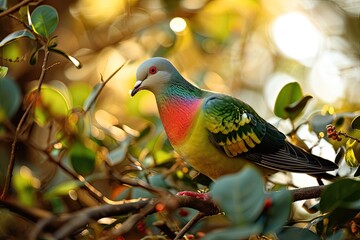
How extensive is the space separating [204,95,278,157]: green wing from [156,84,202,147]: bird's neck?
0.03m

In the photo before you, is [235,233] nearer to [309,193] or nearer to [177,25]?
[309,193]

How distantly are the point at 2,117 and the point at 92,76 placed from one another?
1566mm

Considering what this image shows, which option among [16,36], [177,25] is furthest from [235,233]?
[177,25]

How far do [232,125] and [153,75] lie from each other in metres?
0.20

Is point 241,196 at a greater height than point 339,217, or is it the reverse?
point 241,196

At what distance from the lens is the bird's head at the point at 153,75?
1339 mm

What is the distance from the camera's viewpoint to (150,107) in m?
2.32

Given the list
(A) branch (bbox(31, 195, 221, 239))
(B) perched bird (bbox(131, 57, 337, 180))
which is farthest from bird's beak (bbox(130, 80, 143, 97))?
(A) branch (bbox(31, 195, 221, 239))

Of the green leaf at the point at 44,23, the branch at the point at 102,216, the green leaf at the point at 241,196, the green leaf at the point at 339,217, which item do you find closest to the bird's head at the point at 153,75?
the green leaf at the point at 44,23

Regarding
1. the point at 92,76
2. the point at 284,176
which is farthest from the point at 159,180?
the point at 92,76

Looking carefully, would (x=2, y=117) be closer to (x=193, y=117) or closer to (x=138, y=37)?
(x=193, y=117)

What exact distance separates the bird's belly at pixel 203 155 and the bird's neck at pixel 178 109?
2 centimetres

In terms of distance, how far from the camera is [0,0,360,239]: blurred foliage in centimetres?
94

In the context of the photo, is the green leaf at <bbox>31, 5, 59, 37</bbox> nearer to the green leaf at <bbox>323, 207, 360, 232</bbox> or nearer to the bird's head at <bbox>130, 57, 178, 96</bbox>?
the bird's head at <bbox>130, 57, 178, 96</bbox>
